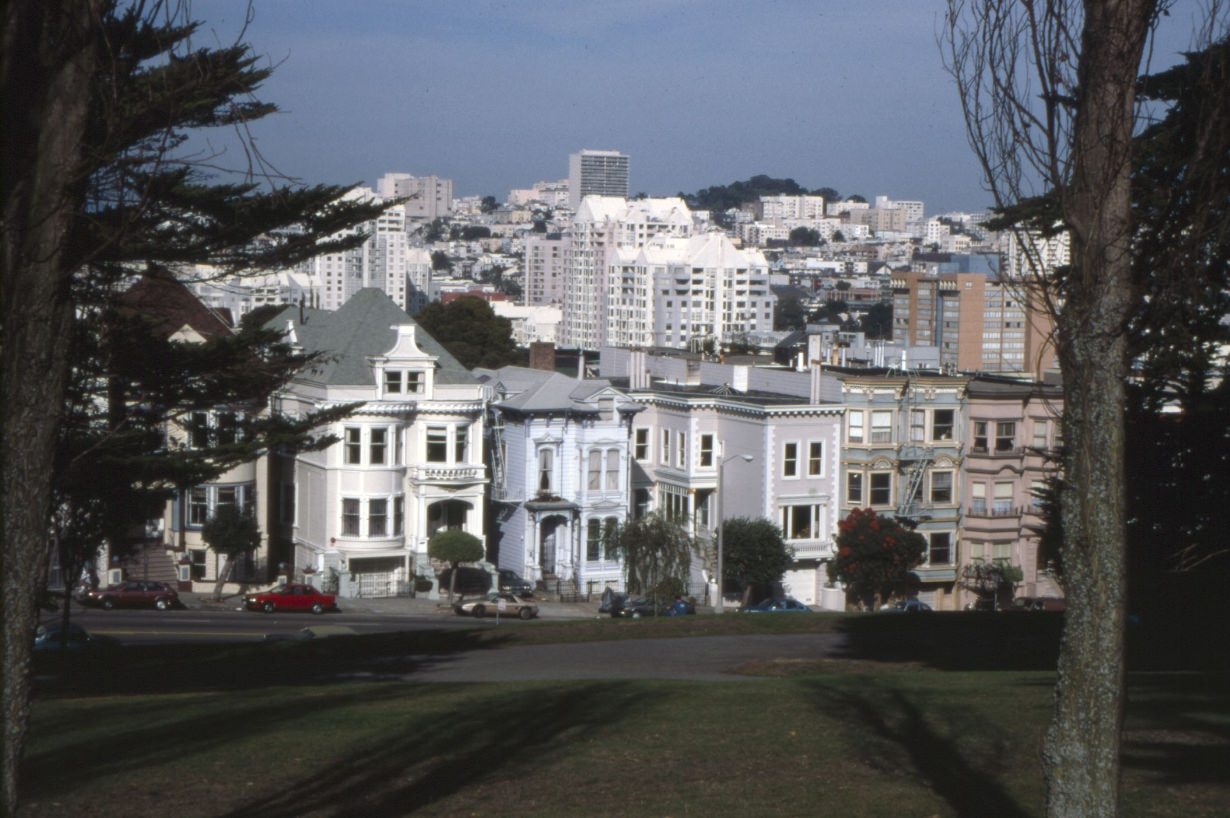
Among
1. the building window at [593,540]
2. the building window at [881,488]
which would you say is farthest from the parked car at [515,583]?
the building window at [881,488]

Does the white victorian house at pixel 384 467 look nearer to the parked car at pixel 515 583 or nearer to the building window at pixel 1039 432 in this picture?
the parked car at pixel 515 583

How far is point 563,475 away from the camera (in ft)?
170

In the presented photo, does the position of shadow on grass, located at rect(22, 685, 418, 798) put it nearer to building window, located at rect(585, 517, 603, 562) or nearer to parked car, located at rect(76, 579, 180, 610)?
parked car, located at rect(76, 579, 180, 610)

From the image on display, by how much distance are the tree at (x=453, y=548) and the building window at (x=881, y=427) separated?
15.2 metres

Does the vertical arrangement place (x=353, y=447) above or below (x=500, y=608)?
above

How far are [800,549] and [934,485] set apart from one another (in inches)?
230

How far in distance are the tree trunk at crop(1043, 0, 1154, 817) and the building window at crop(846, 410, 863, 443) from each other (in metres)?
45.5

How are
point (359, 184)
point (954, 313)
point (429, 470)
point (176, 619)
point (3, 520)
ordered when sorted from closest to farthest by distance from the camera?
point (3, 520) → point (359, 184) → point (176, 619) → point (429, 470) → point (954, 313)

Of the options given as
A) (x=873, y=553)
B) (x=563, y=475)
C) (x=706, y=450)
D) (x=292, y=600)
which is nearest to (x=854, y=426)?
(x=706, y=450)

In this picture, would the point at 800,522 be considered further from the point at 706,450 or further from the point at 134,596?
the point at 134,596

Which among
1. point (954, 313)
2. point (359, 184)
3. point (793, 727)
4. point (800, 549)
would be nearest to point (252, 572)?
point (800, 549)

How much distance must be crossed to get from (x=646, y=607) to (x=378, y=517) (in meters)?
10.8

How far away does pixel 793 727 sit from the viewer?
49.6 feet

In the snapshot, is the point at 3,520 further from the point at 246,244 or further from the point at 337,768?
the point at 246,244
